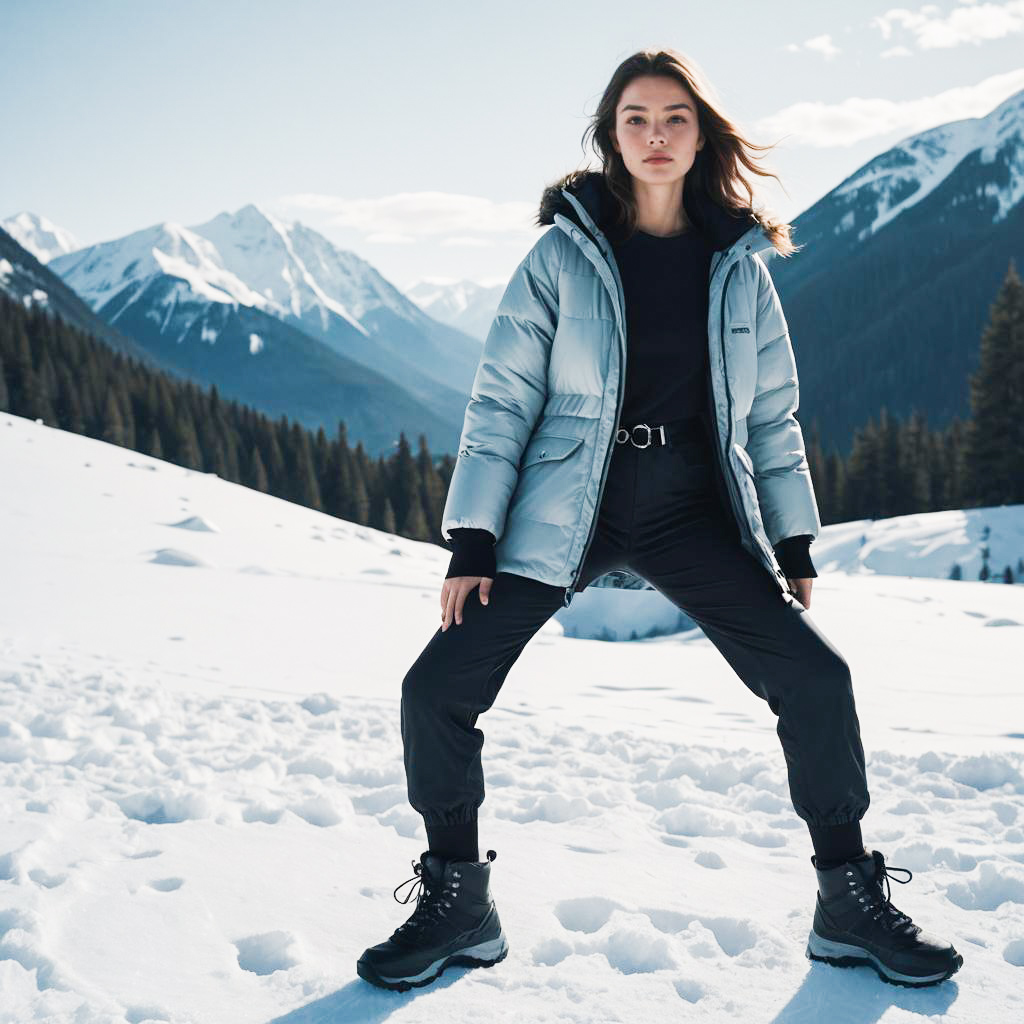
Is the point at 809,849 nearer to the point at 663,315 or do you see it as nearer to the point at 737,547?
the point at 737,547

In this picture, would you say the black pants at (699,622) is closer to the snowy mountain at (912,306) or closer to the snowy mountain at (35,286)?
the snowy mountain at (912,306)

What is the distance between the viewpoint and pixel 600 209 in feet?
9.80

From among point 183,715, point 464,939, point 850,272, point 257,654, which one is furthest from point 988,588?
point 850,272

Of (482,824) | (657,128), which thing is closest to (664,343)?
(657,128)

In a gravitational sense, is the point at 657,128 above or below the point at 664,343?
above

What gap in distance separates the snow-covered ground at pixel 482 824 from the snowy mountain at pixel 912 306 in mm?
127268

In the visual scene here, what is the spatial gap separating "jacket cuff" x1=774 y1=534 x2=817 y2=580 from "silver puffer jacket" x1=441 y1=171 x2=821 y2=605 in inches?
1.3

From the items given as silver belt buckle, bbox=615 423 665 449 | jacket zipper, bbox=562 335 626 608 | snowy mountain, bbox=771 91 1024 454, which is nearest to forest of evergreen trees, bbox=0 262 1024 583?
silver belt buckle, bbox=615 423 665 449

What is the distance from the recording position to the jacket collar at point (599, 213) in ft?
9.50

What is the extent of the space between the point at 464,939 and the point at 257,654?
5445 millimetres

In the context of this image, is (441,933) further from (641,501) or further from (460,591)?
(641,501)

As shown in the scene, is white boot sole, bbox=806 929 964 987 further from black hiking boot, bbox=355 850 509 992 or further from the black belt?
the black belt

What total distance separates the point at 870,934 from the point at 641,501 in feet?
4.77

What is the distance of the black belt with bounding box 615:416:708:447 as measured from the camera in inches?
111
